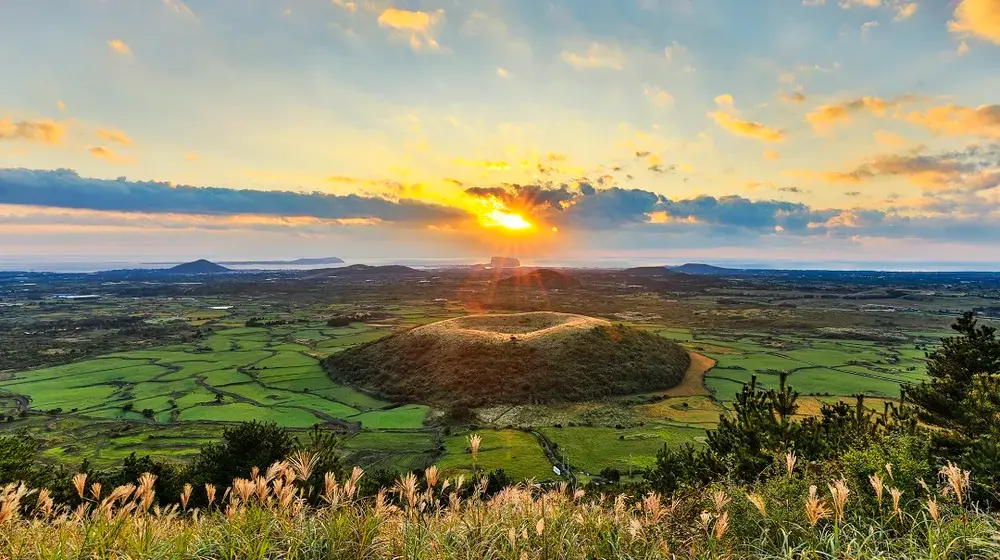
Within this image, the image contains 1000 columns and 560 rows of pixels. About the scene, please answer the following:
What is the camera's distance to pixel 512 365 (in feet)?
204

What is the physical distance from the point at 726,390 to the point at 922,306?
634ft

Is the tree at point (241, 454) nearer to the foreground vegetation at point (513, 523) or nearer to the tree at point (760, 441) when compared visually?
the foreground vegetation at point (513, 523)

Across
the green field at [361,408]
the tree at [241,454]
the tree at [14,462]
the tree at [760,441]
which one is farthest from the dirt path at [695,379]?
the tree at [14,462]

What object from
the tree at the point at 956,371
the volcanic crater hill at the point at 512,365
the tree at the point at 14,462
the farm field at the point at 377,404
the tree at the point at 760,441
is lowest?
the farm field at the point at 377,404

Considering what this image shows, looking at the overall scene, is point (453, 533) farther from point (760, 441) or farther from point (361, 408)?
point (361, 408)

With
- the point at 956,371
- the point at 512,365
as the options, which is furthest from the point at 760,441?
the point at 512,365

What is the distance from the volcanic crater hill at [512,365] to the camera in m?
59.0

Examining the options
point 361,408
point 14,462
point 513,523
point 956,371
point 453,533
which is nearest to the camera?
point 453,533

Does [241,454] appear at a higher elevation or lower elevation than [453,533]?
lower

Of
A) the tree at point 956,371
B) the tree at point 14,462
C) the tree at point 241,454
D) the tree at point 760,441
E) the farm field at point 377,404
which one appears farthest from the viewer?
the farm field at point 377,404

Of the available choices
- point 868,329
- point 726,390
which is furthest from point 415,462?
point 868,329

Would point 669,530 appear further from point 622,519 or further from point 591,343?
point 591,343

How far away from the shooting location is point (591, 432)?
47.5 metres

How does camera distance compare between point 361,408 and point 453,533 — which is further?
point 361,408
